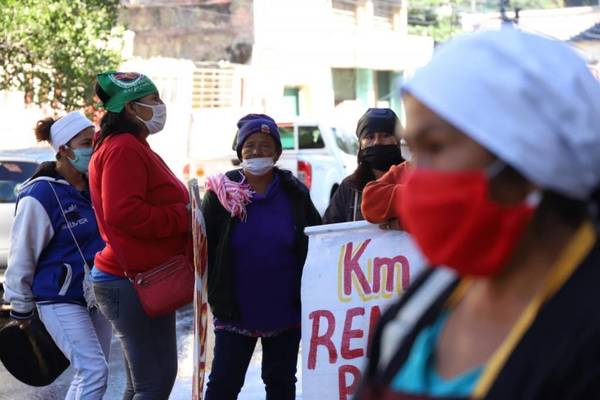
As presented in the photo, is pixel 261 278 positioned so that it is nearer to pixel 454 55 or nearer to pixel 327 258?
pixel 327 258

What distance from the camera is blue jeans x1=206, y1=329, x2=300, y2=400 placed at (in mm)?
5184

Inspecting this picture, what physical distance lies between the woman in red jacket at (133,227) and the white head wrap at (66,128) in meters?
0.61

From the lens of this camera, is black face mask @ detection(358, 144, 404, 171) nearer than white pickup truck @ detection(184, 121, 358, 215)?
Yes

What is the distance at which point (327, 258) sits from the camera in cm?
495

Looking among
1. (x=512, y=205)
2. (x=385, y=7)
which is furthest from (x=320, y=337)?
(x=385, y=7)

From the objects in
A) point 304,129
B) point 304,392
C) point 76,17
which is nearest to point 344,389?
point 304,392

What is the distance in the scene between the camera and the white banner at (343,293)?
4.92 metres

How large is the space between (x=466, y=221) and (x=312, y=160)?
1670 centimetres

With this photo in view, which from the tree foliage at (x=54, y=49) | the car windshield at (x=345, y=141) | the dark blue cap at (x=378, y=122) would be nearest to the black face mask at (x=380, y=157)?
the dark blue cap at (x=378, y=122)

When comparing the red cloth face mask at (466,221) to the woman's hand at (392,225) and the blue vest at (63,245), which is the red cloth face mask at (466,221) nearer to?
the woman's hand at (392,225)

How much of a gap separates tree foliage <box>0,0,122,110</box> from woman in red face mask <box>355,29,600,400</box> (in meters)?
12.8

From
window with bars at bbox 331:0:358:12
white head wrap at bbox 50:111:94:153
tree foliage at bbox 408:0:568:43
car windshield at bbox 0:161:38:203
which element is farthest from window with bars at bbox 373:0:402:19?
white head wrap at bbox 50:111:94:153

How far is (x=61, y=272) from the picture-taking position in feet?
17.2

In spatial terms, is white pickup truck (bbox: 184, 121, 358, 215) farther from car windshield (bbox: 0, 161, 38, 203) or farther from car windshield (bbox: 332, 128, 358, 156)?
car windshield (bbox: 0, 161, 38, 203)
